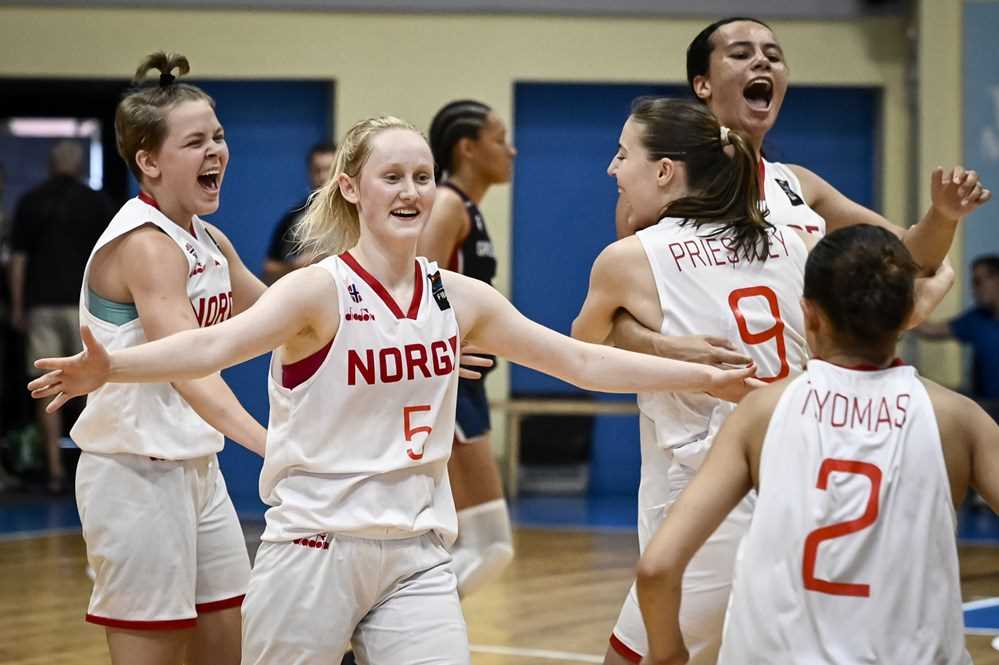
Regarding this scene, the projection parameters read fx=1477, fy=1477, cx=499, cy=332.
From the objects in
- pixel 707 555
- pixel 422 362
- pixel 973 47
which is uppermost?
pixel 973 47

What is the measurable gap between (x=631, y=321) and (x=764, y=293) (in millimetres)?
315

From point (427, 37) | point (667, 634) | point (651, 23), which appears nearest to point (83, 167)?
point (427, 37)

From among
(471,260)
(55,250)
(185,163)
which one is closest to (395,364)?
(185,163)

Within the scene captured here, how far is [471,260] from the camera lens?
5695 mm

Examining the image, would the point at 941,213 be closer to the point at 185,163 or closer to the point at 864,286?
the point at 864,286

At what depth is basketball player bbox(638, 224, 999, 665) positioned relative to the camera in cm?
238

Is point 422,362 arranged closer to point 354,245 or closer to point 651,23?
point 354,245

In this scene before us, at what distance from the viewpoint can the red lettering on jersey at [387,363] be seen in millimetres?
2977

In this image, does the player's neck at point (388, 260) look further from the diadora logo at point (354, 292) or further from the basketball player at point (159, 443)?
the basketball player at point (159, 443)

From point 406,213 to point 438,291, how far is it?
18 centimetres

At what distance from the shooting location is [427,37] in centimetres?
1041

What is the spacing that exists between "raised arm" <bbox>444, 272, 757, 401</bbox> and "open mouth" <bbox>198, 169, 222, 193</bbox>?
87 centimetres

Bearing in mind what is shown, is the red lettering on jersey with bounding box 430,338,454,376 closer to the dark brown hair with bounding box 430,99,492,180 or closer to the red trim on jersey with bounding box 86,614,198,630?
the red trim on jersey with bounding box 86,614,198,630

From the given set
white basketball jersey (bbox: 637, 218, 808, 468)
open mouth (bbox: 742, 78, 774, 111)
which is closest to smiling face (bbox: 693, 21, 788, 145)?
open mouth (bbox: 742, 78, 774, 111)
